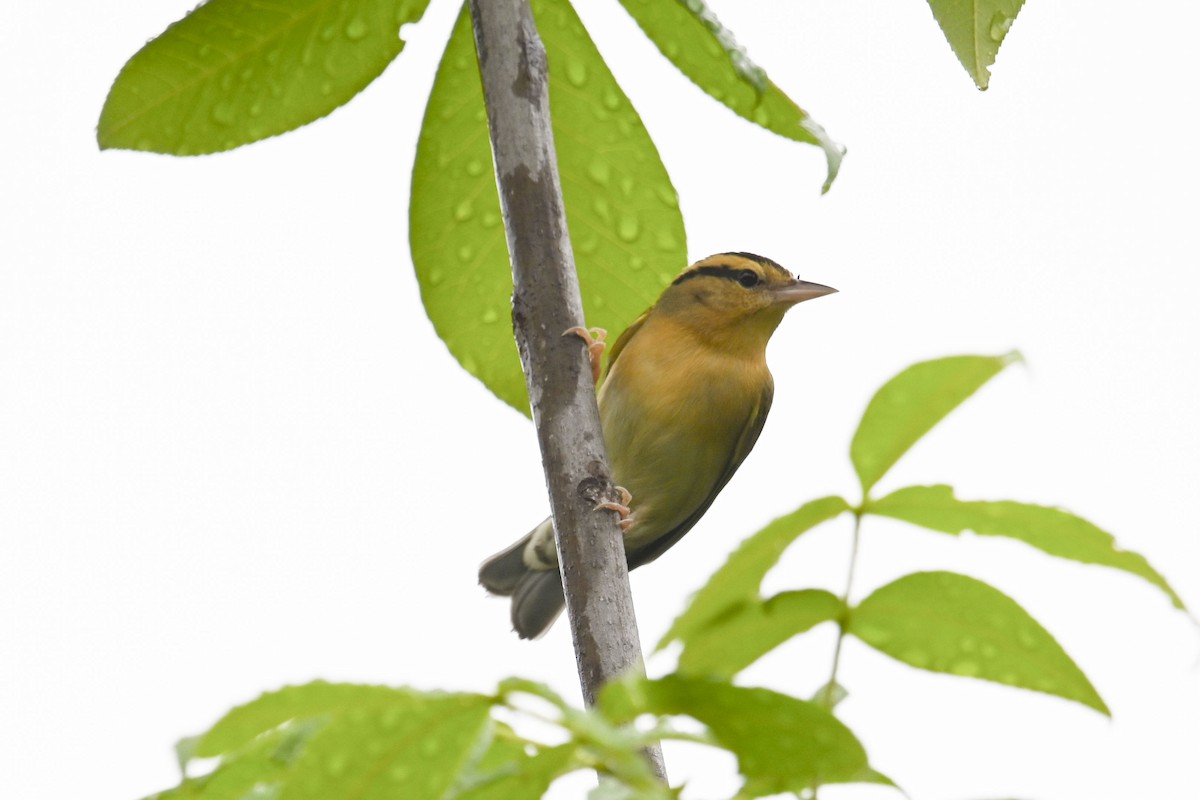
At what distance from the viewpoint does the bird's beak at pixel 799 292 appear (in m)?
3.21

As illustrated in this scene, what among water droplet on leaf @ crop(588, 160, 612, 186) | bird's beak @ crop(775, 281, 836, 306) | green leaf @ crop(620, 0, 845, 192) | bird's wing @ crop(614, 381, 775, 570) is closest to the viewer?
green leaf @ crop(620, 0, 845, 192)

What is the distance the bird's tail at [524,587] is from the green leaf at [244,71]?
188 cm

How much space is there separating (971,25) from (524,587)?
2.35m

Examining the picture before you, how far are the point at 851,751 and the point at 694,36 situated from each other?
2.98ft

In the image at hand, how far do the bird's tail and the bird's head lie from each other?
0.68 metres

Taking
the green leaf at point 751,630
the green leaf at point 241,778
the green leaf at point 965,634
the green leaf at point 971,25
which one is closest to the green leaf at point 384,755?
the green leaf at point 241,778

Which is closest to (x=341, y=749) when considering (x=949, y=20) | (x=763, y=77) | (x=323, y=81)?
(x=763, y=77)

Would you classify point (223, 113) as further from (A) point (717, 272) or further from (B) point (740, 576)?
(A) point (717, 272)

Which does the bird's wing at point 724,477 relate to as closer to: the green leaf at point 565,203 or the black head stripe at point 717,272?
the black head stripe at point 717,272

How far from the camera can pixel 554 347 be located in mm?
1308

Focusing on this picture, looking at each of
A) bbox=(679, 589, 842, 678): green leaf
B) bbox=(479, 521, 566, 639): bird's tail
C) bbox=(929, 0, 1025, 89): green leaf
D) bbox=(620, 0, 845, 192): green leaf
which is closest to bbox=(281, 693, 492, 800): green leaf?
bbox=(679, 589, 842, 678): green leaf

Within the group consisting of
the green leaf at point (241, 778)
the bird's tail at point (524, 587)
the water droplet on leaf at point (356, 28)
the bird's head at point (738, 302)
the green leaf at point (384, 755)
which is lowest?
the bird's tail at point (524, 587)

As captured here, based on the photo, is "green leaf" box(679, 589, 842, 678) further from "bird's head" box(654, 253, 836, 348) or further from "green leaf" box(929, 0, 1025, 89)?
"bird's head" box(654, 253, 836, 348)

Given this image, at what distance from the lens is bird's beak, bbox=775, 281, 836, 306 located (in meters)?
3.21
